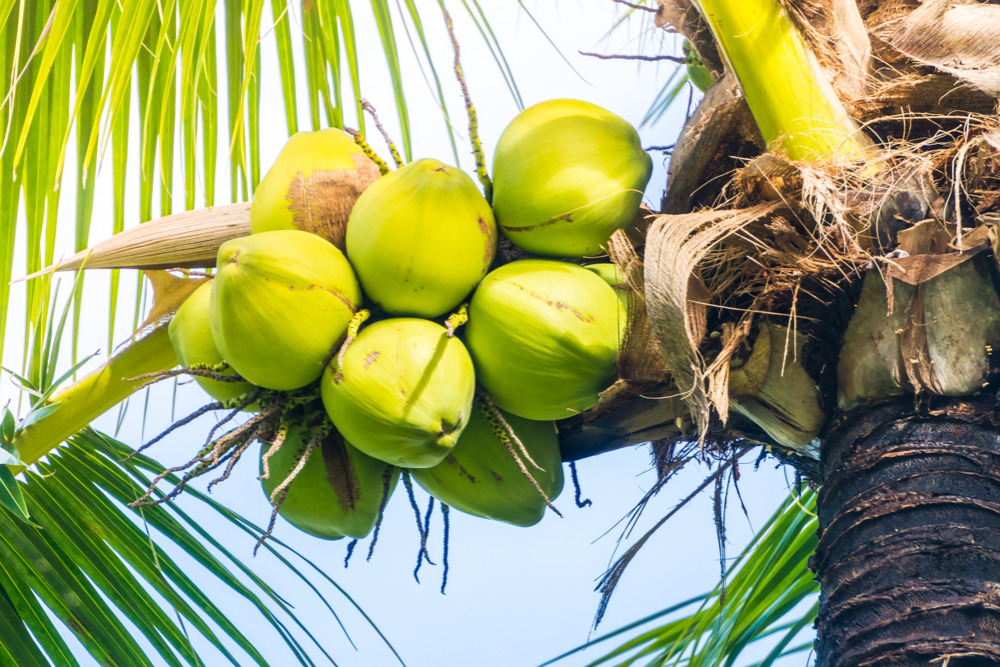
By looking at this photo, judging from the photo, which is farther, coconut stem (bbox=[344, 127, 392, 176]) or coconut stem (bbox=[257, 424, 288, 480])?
coconut stem (bbox=[344, 127, 392, 176])

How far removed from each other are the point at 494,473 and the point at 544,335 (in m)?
0.29

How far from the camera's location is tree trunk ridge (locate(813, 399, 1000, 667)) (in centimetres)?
113

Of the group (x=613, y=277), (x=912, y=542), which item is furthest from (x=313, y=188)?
(x=912, y=542)

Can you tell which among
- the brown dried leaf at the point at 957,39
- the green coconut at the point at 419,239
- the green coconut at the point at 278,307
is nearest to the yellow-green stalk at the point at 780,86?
the brown dried leaf at the point at 957,39

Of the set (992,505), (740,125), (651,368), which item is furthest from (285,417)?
(992,505)

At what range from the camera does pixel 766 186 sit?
4.45ft

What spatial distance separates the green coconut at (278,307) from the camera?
129 cm

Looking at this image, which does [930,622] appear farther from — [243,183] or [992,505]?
[243,183]

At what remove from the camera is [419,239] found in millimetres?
1350

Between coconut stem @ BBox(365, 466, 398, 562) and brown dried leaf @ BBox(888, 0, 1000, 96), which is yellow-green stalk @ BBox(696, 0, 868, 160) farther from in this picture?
coconut stem @ BBox(365, 466, 398, 562)

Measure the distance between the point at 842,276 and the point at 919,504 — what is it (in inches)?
13.4

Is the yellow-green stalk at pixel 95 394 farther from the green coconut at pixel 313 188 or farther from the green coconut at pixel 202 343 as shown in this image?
the green coconut at pixel 313 188

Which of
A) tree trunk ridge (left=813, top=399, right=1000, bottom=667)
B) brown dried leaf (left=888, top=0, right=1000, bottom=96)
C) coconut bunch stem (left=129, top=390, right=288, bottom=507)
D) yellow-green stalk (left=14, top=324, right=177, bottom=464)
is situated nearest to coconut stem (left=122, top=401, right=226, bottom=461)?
coconut bunch stem (left=129, top=390, right=288, bottom=507)

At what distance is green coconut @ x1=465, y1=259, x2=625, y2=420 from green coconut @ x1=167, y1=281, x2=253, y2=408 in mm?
402
